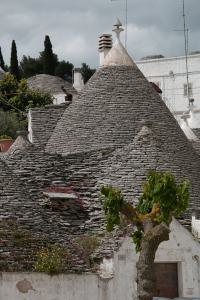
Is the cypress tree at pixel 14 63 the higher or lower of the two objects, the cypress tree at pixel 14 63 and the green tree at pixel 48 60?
the lower

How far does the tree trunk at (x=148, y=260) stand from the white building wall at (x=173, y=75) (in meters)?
46.5

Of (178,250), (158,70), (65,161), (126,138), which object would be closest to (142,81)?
(126,138)

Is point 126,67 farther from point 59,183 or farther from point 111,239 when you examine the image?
point 111,239

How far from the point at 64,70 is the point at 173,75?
29.7m

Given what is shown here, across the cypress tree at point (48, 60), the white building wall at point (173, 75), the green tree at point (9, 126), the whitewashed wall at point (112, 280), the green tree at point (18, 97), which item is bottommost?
the whitewashed wall at point (112, 280)

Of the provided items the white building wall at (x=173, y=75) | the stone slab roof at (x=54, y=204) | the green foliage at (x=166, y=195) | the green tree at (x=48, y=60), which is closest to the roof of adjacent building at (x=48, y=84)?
the white building wall at (x=173, y=75)

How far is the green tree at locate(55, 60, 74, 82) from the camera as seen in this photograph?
90.1m

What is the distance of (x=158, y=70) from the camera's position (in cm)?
6412

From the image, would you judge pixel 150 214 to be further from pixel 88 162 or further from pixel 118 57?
pixel 118 57

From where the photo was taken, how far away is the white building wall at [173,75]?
6372cm

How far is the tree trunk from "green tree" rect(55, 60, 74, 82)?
239 ft

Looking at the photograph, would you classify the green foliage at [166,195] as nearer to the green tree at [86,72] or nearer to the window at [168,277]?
the window at [168,277]

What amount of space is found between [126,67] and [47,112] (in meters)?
3.58

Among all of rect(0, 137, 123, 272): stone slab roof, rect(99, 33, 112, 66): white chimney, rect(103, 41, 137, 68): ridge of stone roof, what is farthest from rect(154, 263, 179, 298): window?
rect(99, 33, 112, 66): white chimney
